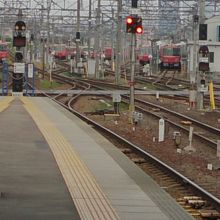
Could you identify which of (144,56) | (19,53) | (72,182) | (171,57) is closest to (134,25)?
(19,53)

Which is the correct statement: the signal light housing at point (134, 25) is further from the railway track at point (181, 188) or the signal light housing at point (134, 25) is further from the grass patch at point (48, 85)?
the grass patch at point (48, 85)

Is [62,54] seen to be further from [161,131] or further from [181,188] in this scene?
[181,188]

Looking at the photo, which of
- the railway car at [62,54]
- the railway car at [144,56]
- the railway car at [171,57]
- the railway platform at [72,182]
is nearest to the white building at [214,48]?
the railway car at [171,57]

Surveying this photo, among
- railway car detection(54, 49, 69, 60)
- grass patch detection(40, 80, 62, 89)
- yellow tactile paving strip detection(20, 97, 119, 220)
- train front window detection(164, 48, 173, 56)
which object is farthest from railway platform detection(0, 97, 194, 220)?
railway car detection(54, 49, 69, 60)

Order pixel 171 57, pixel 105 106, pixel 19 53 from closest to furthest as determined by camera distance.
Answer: pixel 19 53
pixel 105 106
pixel 171 57

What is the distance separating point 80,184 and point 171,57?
2408 inches

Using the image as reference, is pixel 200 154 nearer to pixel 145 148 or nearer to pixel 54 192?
pixel 145 148

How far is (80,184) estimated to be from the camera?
33.1 feet

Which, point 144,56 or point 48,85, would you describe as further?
point 144,56

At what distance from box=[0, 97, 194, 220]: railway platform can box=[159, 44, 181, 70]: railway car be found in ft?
175

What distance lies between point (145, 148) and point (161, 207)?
28.0 feet

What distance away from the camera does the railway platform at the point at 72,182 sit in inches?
324

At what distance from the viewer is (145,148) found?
1738cm

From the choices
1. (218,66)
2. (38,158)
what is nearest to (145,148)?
(38,158)
